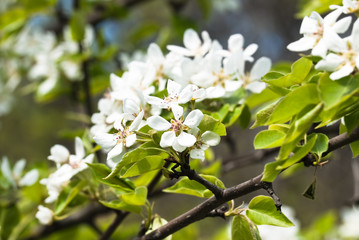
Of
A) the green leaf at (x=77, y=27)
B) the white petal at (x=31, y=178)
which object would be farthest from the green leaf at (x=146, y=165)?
the green leaf at (x=77, y=27)

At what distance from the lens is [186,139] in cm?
64

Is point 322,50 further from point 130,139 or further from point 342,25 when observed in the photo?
point 130,139

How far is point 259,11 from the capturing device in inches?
273

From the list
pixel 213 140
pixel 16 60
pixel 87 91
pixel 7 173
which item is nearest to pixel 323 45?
pixel 213 140

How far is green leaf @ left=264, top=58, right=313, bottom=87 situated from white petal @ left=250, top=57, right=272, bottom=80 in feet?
0.69

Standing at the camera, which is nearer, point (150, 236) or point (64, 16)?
point (150, 236)

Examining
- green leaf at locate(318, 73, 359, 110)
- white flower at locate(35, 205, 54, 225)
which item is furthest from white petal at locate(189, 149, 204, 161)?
white flower at locate(35, 205, 54, 225)

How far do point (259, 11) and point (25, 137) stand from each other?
4.40m

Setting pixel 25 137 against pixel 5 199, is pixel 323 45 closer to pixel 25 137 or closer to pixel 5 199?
pixel 5 199

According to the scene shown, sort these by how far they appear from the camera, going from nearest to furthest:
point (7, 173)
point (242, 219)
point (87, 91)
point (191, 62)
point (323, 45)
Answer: point (323, 45) < point (242, 219) < point (191, 62) < point (7, 173) < point (87, 91)

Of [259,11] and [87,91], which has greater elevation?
[87,91]

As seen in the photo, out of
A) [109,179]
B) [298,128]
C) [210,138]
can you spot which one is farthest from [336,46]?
[109,179]

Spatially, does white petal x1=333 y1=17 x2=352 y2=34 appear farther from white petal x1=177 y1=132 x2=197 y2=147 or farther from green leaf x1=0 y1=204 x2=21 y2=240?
green leaf x1=0 y1=204 x2=21 y2=240

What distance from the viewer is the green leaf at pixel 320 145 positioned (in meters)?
0.61
